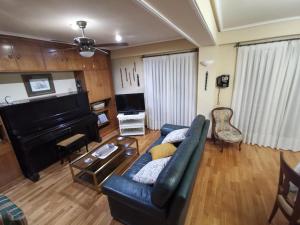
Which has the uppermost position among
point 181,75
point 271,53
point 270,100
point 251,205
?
point 271,53

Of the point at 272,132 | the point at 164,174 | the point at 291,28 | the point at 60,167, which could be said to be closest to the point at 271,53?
the point at 291,28

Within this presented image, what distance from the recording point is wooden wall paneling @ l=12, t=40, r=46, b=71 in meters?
2.39

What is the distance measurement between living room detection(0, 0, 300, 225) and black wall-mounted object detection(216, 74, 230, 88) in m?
0.02

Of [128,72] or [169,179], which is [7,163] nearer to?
[169,179]

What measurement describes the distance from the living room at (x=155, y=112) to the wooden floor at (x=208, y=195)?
0.02m

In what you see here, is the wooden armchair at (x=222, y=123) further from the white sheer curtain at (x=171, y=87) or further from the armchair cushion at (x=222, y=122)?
the white sheer curtain at (x=171, y=87)

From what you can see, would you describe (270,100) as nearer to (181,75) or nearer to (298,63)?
(298,63)

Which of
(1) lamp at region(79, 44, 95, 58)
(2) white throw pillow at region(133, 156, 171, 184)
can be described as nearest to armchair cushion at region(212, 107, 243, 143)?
(2) white throw pillow at region(133, 156, 171, 184)

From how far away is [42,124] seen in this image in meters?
2.80

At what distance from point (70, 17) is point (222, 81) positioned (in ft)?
9.76

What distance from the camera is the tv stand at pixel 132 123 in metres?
3.98

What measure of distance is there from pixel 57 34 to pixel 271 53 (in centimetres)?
383

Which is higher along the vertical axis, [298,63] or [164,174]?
[298,63]

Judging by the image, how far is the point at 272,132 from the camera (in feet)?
10.1
